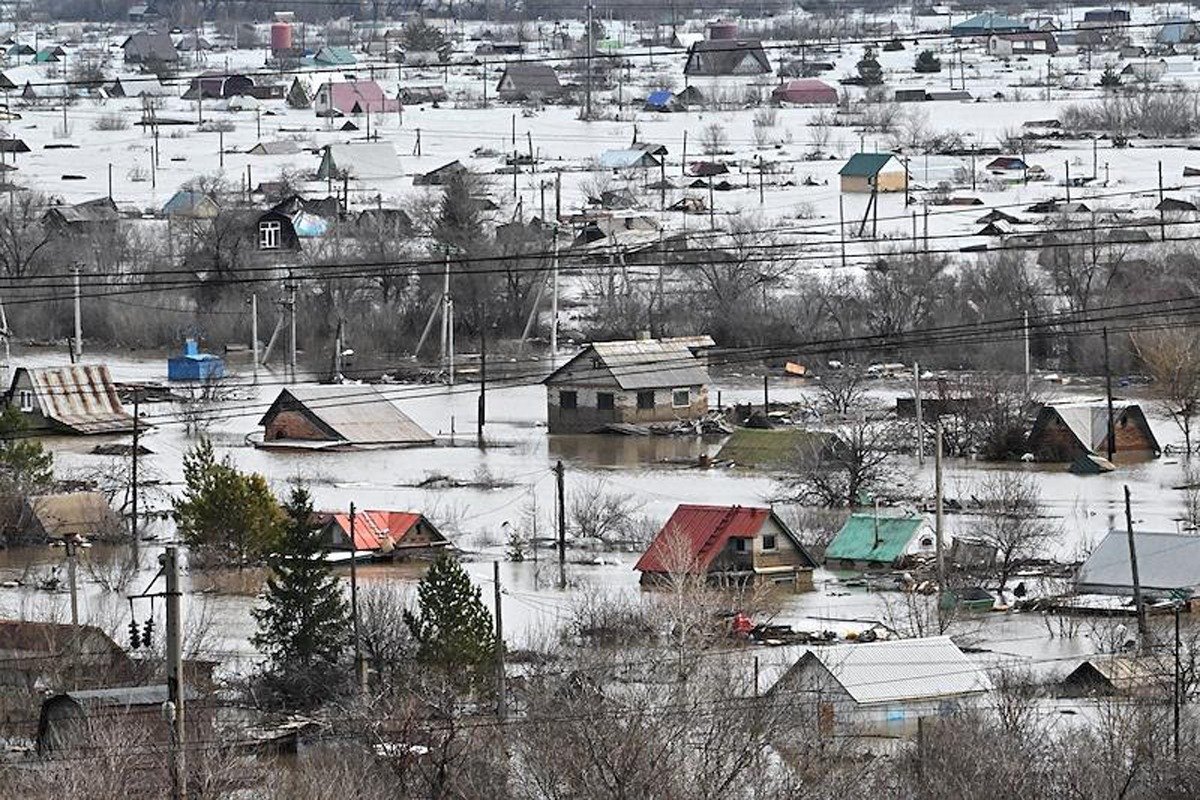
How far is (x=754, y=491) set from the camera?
695 inches

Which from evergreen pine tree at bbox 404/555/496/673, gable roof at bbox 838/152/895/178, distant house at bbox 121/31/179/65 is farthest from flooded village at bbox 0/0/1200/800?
distant house at bbox 121/31/179/65

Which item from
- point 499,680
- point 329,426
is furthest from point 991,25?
point 499,680

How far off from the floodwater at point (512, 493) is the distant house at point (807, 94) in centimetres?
1835

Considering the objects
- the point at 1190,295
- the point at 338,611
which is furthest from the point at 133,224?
the point at 338,611

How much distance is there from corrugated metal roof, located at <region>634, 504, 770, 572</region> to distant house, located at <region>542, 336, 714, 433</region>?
5.92 metres

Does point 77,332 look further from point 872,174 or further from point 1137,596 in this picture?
point 1137,596

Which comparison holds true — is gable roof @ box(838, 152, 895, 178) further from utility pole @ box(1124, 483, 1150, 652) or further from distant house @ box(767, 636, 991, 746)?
distant house @ box(767, 636, 991, 746)

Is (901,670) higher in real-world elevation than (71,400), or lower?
higher

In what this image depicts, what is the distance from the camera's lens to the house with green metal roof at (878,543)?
587 inches

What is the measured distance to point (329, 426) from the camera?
66.0 ft

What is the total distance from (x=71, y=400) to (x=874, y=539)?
8078 mm

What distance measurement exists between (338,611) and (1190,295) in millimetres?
15225

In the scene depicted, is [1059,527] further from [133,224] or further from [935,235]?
[133,224]

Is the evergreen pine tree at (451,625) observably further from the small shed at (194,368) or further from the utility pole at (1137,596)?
the small shed at (194,368)
